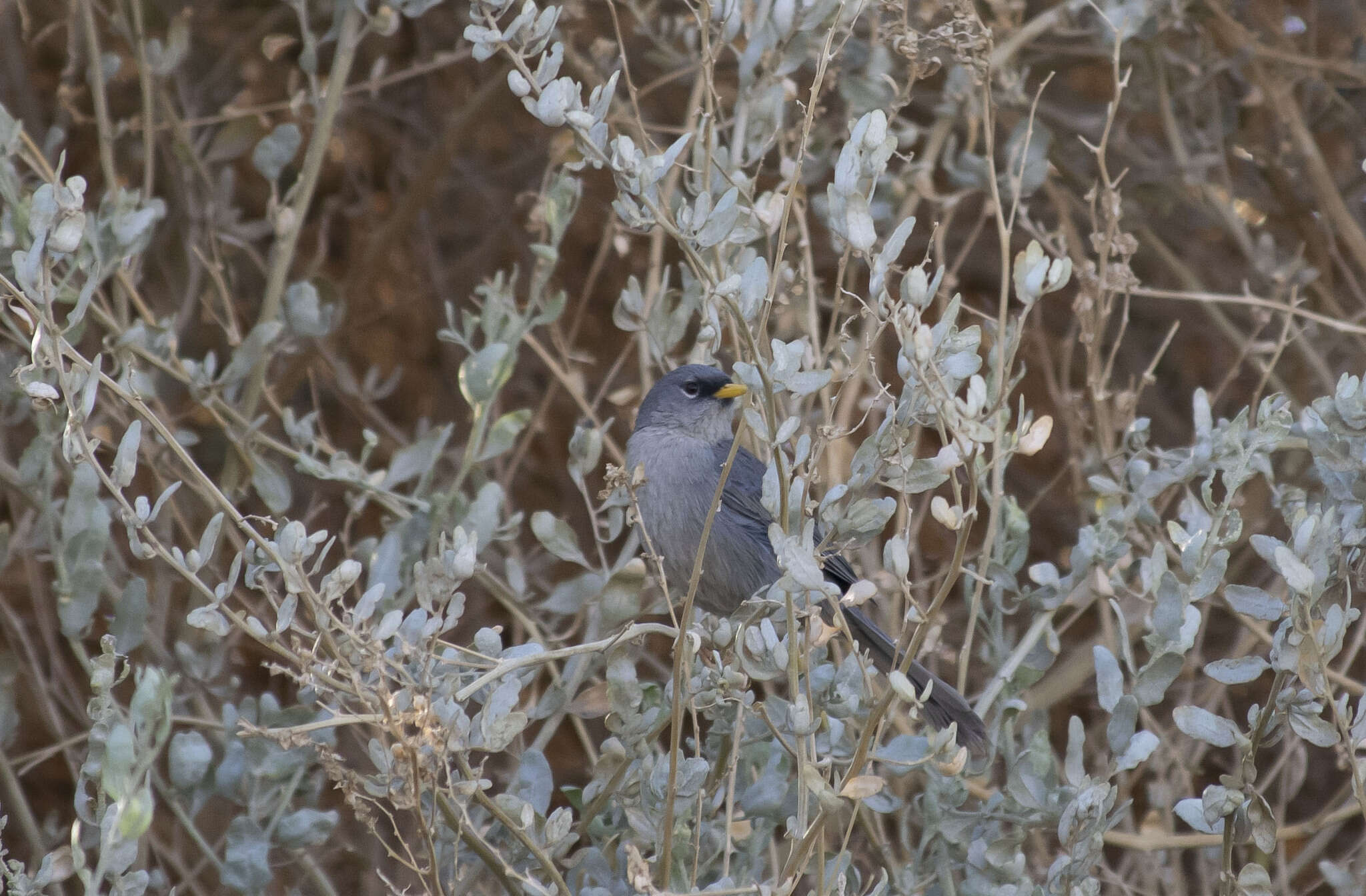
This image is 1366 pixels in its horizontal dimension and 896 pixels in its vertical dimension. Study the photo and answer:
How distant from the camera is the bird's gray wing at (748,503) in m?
3.54

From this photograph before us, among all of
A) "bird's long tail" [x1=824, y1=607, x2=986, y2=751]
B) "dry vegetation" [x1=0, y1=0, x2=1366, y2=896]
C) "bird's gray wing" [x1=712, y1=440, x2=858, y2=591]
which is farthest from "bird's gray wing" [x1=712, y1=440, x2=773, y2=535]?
"bird's long tail" [x1=824, y1=607, x2=986, y2=751]

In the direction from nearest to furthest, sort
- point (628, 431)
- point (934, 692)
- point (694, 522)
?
point (934, 692) → point (694, 522) → point (628, 431)

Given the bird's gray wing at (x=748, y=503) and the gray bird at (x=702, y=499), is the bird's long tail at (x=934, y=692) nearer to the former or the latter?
the gray bird at (x=702, y=499)

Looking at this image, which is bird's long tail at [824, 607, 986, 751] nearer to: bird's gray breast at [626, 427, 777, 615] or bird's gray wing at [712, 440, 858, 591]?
bird's gray wing at [712, 440, 858, 591]

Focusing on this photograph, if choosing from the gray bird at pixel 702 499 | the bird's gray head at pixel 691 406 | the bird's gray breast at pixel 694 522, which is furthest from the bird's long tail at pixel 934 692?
the bird's gray head at pixel 691 406

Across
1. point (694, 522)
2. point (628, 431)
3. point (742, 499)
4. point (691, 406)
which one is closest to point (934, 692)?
point (694, 522)

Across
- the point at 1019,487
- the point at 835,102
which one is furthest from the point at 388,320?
the point at 1019,487

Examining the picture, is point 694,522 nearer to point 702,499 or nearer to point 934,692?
point 702,499

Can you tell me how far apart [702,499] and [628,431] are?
178cm

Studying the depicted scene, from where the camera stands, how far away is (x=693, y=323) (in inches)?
162

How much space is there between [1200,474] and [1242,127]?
8.39ft

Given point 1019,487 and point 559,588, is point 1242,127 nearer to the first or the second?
point 1019,487

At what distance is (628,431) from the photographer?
5285mm

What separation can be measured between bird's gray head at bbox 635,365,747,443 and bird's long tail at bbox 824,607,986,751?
24.3 inches
